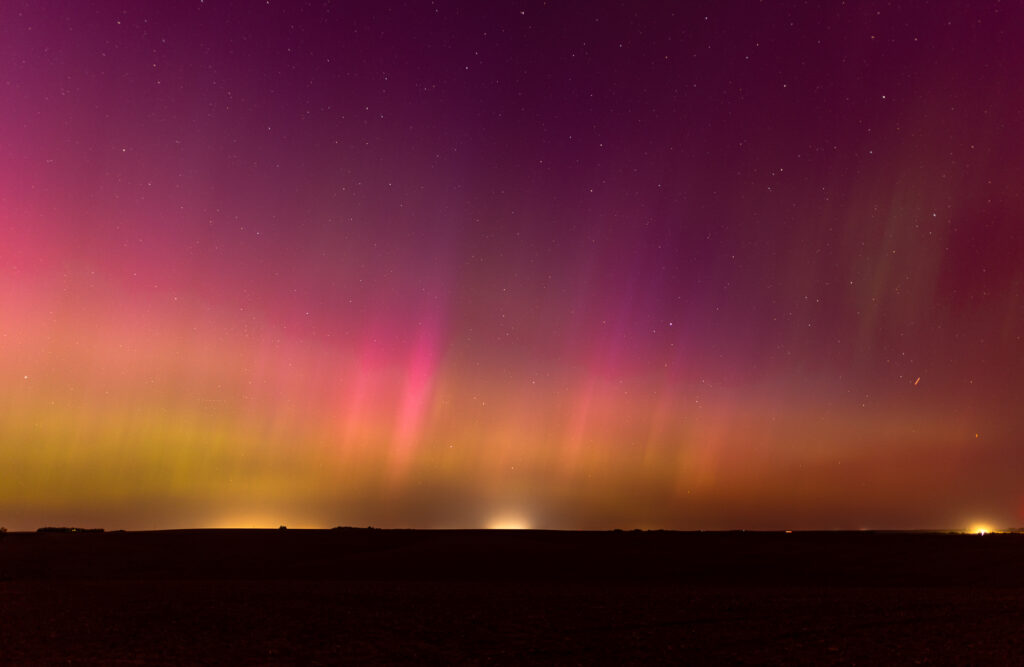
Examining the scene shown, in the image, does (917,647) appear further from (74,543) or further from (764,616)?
(74,543)

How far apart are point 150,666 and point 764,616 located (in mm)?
17635

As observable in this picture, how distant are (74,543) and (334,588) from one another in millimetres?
38650

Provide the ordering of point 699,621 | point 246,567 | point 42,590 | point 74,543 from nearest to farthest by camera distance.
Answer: point 699,621, point 42,590, point 246,567, point 74,543

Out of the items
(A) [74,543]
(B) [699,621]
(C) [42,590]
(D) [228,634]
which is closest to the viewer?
(D) [228,634]

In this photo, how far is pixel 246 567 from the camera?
1880 inches

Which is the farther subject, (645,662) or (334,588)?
(334,588)

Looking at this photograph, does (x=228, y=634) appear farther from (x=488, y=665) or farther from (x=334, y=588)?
(x=334, y=588)

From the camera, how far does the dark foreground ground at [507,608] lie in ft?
64.6

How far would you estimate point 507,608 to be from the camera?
91.0 ft

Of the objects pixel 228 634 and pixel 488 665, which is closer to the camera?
pixel 488 665

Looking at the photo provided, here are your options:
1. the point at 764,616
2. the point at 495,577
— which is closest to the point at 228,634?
the point at 764,616

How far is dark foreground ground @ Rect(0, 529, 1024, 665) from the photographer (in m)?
19.7

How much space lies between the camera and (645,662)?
18.4 metres

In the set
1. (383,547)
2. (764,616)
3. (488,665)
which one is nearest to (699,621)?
(764,616)
